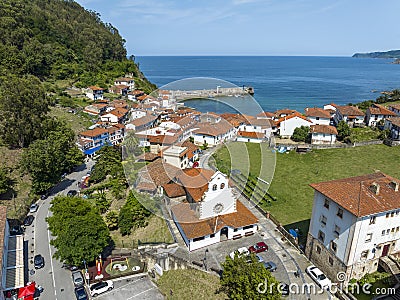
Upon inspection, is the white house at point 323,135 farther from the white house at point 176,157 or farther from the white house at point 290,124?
the white house at point 176,157

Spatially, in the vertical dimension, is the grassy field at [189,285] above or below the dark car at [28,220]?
above

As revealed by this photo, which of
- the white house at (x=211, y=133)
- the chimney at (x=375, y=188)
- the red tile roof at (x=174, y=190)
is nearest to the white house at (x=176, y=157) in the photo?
the red tile roof at (x=174, y=190)

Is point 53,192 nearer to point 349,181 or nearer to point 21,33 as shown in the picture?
point 349,181

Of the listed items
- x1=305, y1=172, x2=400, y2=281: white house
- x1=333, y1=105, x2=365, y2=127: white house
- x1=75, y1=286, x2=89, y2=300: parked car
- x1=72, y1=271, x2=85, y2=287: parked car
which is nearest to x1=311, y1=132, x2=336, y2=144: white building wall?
x1=333, y1=105, x2=365, y2=127: white house

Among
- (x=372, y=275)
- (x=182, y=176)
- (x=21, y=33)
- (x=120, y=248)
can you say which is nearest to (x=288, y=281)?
(x=372, y=275)

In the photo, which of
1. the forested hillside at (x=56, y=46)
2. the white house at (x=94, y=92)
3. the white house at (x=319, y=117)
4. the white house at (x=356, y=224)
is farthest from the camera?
the forested hillside at (x=56, y=46)

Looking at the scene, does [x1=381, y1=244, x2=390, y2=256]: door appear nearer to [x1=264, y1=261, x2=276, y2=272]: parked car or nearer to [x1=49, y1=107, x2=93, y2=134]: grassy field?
[x1=264, y1=261, x2=276, y2=272]: parked car
